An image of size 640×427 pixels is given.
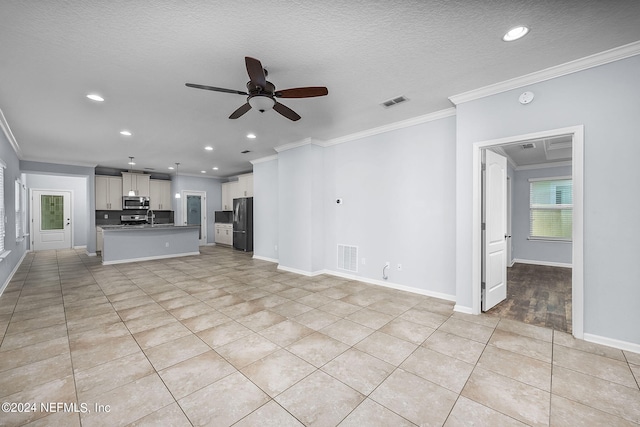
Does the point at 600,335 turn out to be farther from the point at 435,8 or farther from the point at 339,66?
the point at 339,66

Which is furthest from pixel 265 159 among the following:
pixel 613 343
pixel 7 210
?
pixel 613 343

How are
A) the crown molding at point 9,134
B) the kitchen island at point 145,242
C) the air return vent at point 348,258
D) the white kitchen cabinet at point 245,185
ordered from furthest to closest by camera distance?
the white kitchen cabinet at point 245,185 → the kitchen island at point 145,242 → the air return vent at point 348,258 → the crown molding at point 9,134

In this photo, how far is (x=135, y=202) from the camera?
8.84 m

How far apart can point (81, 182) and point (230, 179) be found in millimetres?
5274

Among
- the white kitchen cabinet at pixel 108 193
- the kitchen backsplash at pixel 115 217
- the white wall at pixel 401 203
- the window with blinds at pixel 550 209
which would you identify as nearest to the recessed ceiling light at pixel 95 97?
the white wall at pixel 401 203

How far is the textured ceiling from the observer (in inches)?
74.9

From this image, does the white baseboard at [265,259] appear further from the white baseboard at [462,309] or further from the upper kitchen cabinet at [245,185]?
the white baseboard at [462,309]

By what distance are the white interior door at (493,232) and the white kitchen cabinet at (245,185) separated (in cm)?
660

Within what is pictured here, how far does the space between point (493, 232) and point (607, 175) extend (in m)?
1.26

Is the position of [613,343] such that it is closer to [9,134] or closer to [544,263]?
[544,263]

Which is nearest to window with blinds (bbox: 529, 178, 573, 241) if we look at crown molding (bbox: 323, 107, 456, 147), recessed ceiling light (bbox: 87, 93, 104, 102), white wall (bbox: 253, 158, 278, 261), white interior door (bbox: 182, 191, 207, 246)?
crown molding (bbox: 323, 107, 456, 147)

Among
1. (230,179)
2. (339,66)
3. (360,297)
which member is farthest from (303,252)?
(230,179)

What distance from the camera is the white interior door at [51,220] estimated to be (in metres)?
8.67

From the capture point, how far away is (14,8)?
1.83 m
